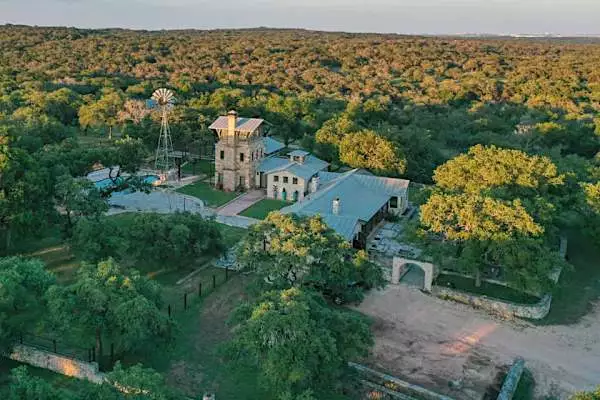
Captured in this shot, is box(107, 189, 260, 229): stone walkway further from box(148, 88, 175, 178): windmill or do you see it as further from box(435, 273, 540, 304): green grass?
box(435, 273, 540, 304): green grass

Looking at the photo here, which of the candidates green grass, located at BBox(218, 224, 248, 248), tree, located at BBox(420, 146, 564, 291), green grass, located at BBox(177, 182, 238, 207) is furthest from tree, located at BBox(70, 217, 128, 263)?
tree, located at BBox(420, 146, 564, 291)

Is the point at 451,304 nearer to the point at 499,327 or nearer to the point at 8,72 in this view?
the point at 499,327

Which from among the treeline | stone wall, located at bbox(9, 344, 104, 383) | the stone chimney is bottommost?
stone wall, located at bbox(9, 344, 104, 383)

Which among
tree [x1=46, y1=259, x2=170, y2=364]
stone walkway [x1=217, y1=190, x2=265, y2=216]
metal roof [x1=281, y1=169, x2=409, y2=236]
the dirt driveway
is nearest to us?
tree [x1=46, y1=259, x2=170, y2=364]

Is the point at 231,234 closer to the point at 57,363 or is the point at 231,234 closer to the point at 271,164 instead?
the point at 271,164

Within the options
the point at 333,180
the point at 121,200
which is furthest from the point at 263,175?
the point at 121,200

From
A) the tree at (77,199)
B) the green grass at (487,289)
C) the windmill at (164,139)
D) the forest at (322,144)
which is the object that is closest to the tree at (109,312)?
the forest at (322,144)

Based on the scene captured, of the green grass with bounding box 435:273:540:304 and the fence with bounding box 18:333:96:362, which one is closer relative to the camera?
the fence with bounding box 18:333:96:362

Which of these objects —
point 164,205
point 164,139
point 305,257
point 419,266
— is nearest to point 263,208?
point 164,205
